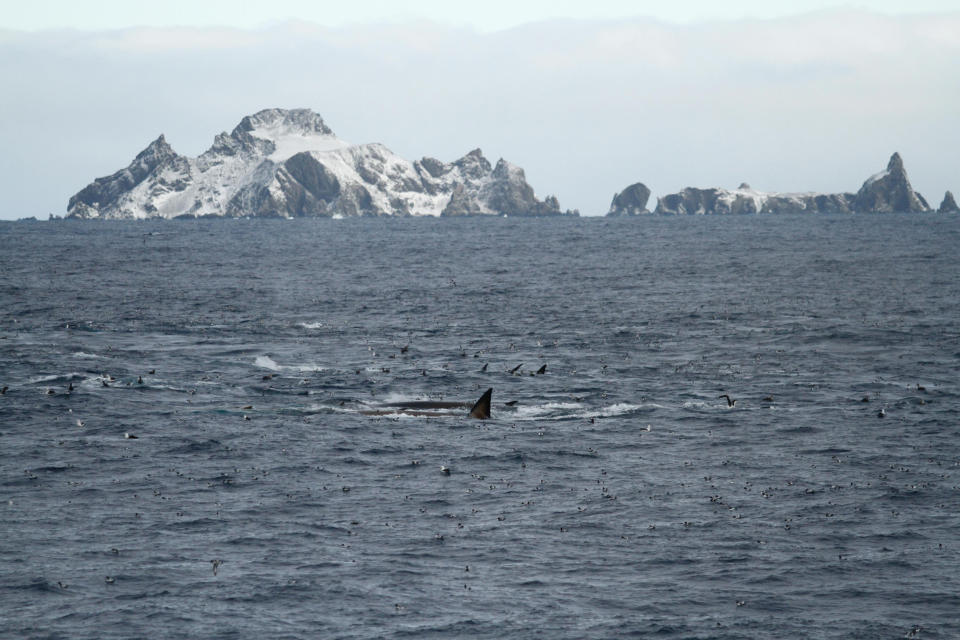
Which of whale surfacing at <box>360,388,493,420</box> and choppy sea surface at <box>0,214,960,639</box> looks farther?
whale surfacing at <box>360,388,493,420</box>

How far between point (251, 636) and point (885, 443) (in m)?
28.1

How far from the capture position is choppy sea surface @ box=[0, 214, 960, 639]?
86.0 ft

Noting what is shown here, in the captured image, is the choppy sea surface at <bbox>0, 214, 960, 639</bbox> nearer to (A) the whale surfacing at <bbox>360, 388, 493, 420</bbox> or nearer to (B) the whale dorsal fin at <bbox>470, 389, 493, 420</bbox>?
(A) the whale surfacing at <bbox>360, 388, 493, 420</bbox>

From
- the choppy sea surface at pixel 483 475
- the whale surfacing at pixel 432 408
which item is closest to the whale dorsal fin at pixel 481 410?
the whale surfacing at pixel 432 408

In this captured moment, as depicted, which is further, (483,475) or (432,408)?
(432,408)

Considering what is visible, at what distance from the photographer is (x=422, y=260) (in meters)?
153

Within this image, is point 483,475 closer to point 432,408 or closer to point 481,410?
point 481,410

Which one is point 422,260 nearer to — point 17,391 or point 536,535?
point 17,391

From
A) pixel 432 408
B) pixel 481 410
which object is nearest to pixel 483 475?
pixel 481 410

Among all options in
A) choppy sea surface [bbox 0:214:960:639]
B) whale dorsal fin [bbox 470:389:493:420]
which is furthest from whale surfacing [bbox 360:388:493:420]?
choppy sea surface [bbox 0:214:960:639]

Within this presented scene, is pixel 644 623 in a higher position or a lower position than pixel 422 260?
lower

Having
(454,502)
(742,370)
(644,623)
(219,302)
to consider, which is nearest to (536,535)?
(454,502)

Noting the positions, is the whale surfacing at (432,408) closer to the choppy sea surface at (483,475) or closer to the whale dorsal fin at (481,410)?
the whale dorsal fin at (481,410)

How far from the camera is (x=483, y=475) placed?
124 ft
